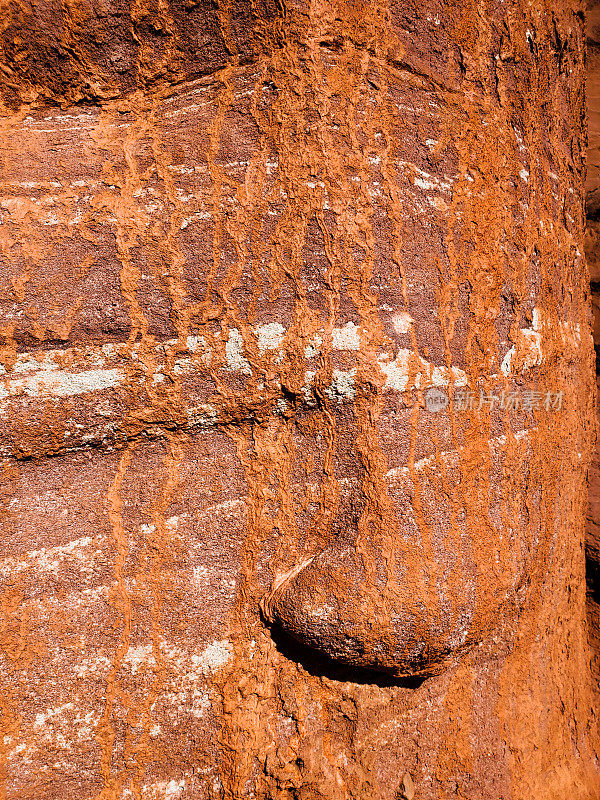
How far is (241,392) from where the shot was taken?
0.88 meters

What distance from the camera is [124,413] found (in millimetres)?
866

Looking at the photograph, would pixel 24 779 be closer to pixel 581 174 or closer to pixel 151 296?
pixel 151 296

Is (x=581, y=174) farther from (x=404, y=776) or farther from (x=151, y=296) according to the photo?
(x=404, y=776)

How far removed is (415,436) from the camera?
88cm

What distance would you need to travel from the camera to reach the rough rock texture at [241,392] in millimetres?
840

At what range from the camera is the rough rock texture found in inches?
33.1

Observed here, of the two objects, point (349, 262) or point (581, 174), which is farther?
point (581, 174)

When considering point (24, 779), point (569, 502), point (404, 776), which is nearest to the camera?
point (24, 779)

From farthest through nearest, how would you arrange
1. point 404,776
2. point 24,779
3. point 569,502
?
point 569,502 < point 404,776 < point 24,779

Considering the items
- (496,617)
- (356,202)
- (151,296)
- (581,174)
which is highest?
(581,174)

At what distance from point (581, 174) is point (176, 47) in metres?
0.96

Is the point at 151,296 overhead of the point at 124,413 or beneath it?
overhead

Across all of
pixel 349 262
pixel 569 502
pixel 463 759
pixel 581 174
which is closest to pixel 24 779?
pixel 463 759

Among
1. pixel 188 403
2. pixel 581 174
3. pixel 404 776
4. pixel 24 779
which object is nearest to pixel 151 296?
pixel 188 403
